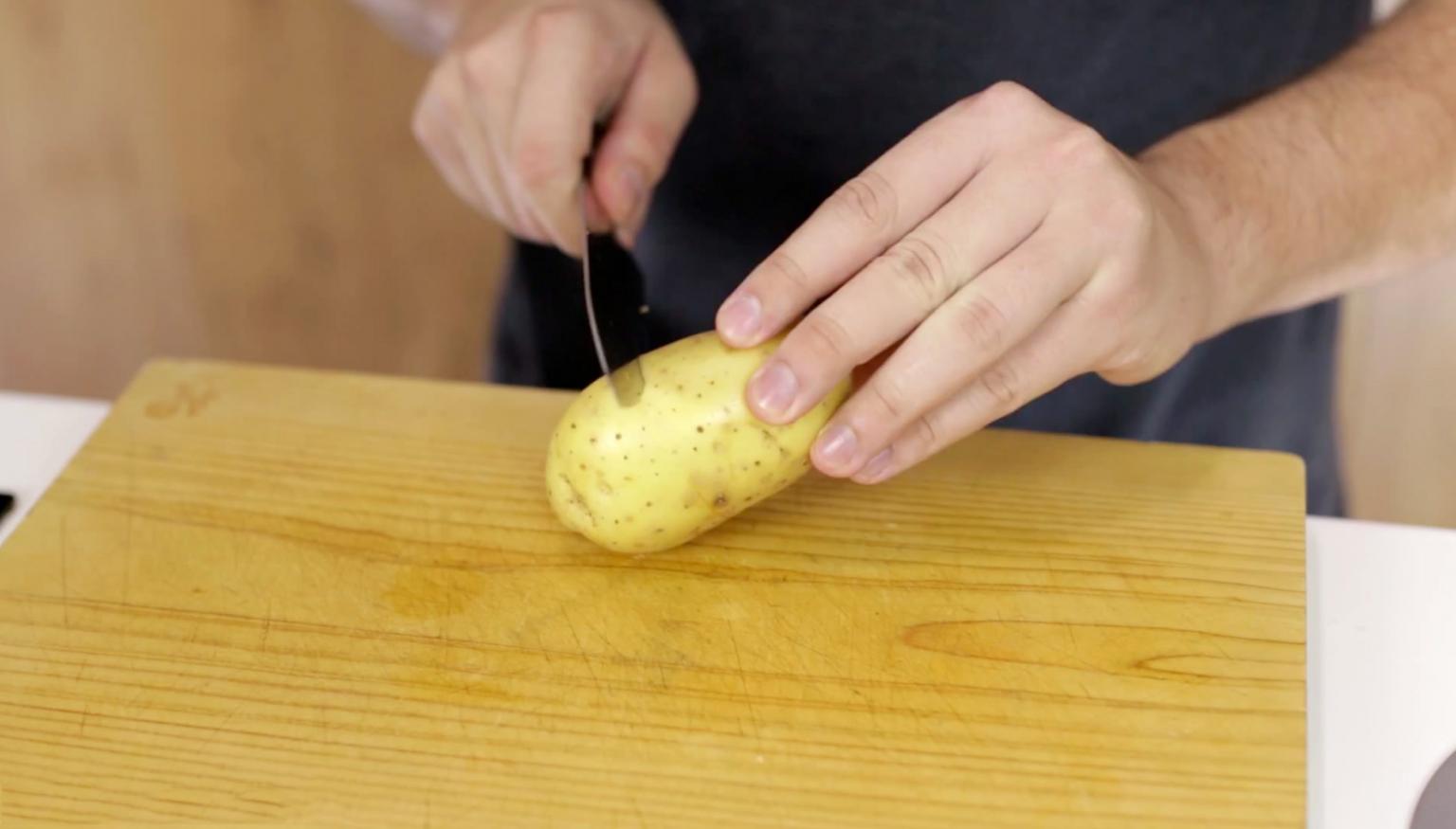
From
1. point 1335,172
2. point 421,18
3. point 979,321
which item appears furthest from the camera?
point 421,18

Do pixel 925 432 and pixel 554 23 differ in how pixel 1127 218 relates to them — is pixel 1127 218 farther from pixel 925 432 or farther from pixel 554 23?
pixel 554 23

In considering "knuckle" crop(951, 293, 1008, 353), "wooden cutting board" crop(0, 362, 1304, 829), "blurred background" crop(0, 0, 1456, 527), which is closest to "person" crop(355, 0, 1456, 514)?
"knuckle" crop(951, 293, 1008, 353)

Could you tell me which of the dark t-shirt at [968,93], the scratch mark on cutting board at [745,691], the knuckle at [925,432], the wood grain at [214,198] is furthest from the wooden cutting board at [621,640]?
the wood grain at [214,198]

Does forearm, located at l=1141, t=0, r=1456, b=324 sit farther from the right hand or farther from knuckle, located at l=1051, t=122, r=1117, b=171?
the right hand

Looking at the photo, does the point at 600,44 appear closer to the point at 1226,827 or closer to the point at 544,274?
the point at 544,274

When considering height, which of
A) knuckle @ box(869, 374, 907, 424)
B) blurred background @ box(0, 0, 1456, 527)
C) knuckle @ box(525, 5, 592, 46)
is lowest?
blurred background @ box(0, 0, 1456, 527)

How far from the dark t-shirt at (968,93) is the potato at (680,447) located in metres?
0.47

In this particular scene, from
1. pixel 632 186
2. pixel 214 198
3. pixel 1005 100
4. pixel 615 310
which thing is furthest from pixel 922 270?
pixel 214 198

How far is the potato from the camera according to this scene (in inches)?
36.1

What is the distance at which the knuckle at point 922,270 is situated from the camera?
863mm

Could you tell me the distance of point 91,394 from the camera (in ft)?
8.55

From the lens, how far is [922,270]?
865 millimetres

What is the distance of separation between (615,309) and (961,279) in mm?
259

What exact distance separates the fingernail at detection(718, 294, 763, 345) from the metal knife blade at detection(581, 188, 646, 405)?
8 cm
